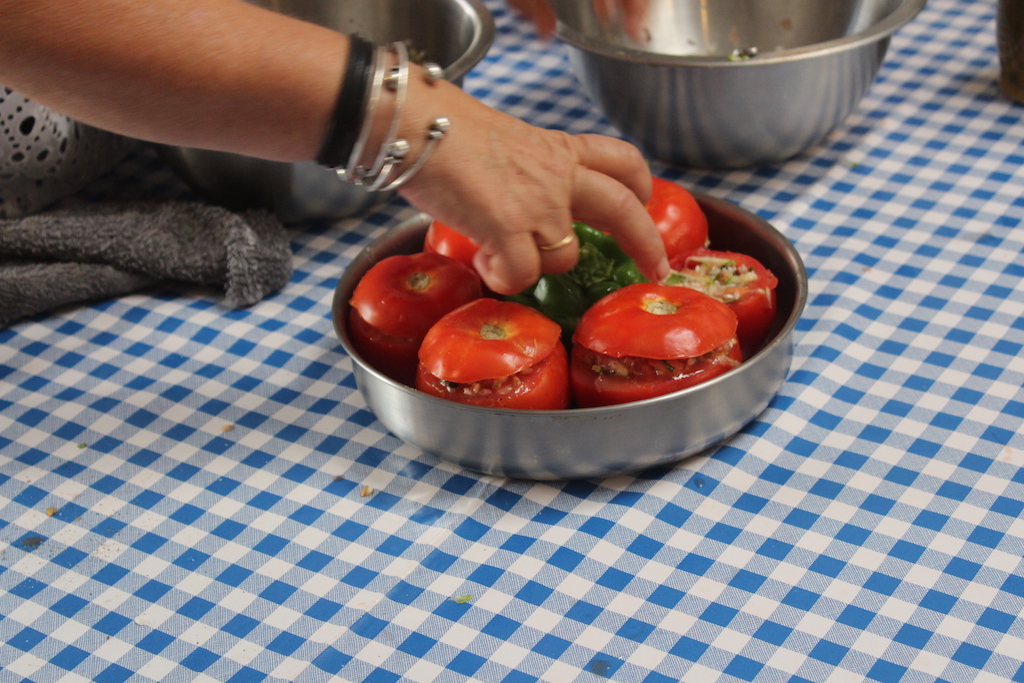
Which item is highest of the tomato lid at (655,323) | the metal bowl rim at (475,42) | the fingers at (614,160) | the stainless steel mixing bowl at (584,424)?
the metal bowl rim at (475,42)

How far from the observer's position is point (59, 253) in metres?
1.10

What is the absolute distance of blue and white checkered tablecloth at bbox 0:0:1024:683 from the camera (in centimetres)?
71

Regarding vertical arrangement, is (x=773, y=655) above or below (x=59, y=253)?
below

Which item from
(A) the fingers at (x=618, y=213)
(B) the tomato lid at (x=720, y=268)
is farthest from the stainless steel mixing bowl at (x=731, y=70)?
(A) the fingers at (x=618, y=213)

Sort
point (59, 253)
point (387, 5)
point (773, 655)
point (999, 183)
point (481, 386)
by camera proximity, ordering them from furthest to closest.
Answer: point (387, 5) → point (999, 183) → point (59, 253) → point (481, 386) → point (773, 655)

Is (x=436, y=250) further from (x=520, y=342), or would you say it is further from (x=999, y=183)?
(x=999, y=183)

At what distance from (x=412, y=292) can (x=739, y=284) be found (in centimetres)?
30

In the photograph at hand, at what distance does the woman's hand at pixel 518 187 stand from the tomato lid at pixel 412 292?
0.11m

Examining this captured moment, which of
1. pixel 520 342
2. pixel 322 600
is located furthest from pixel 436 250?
pixel 322 600

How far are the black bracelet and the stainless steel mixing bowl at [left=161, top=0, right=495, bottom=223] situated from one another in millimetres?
438

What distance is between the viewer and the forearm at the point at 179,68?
0.58 metres

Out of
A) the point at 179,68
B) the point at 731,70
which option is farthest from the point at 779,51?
the point at 179,68

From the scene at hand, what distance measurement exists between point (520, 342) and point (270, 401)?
12.4 inches

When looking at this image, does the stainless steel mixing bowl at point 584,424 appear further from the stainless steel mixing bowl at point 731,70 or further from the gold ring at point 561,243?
the stainless steel mixing bowl at point 731,70
